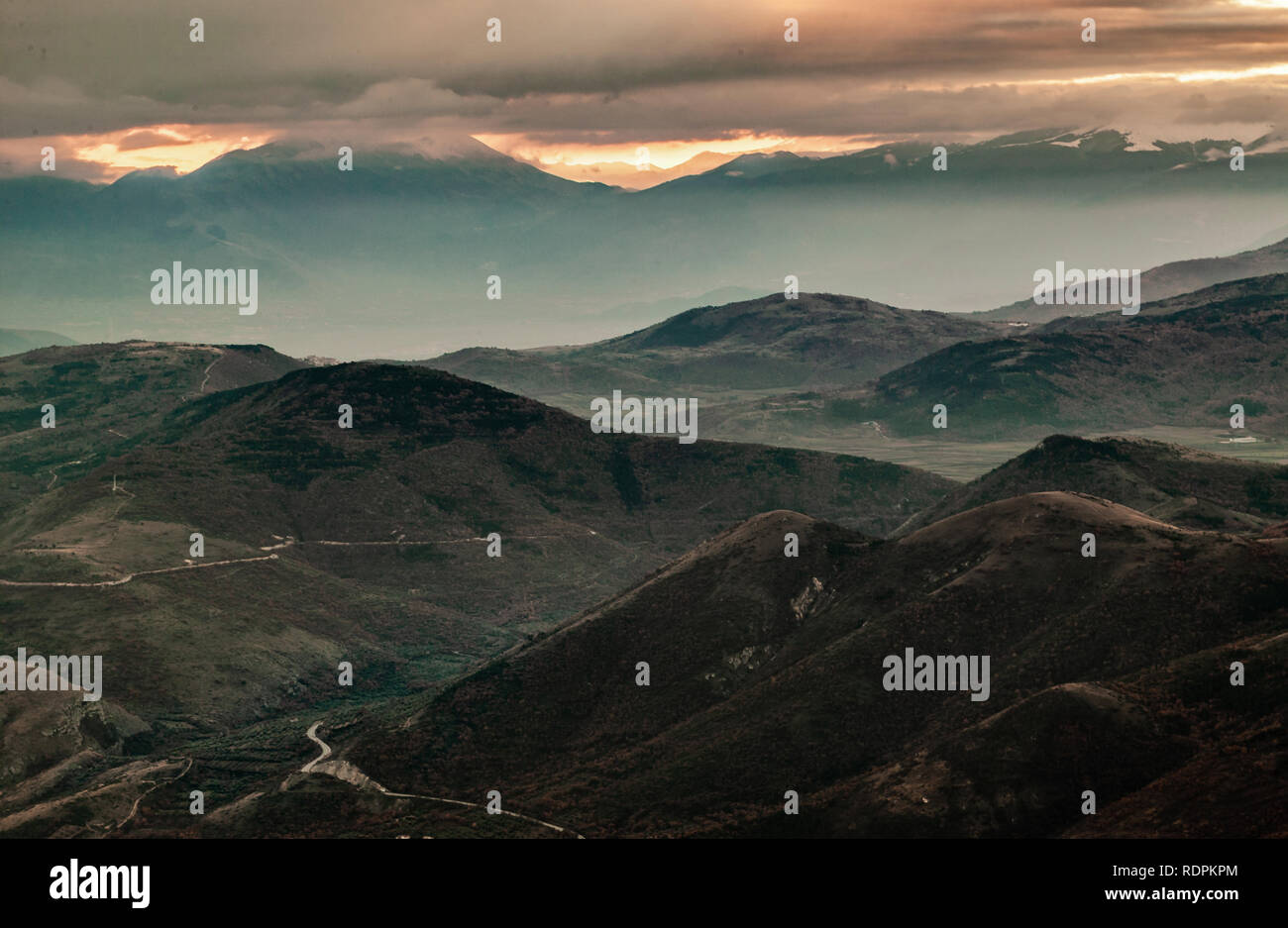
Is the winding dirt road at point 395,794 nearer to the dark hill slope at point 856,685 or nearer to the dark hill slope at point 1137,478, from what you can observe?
the dark hill slope at point 856,685

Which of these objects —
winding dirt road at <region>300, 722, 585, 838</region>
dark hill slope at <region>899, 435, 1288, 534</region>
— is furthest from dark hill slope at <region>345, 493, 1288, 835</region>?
dark hill slope at <region>899, 435, 1288, 534</region>

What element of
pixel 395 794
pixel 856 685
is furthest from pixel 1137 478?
pixel 395 794

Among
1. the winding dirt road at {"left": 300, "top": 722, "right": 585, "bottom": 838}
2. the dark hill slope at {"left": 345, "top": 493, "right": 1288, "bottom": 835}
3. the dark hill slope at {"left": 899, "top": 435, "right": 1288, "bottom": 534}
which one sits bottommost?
the winding dirt road at {"left": 300, "top": 722, "right": 585, "bottom": 838}

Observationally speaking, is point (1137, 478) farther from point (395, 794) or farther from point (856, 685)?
point (395, 794)

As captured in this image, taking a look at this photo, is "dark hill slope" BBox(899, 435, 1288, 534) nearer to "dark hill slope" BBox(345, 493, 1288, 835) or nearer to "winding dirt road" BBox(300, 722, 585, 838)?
"dark hill slope" BBox(345, 493, 1288, 835)

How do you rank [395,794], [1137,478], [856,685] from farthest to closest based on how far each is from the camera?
1. [1137,478]
2. [395,794]
3. [856,685]

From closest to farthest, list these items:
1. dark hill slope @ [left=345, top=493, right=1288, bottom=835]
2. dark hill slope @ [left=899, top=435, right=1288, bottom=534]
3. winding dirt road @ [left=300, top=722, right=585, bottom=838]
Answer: dark hill slope @ [left=345, top=493, right=1288, bottom=835] < winding dirt road @ [left=300, top=722, right=585, bottom=838] < dark hill slope @ [left=899, top=435, right=1288, bottom=534]

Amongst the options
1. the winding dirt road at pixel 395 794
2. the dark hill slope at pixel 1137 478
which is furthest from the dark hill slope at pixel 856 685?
the dark hill slope at pixel 1137 478

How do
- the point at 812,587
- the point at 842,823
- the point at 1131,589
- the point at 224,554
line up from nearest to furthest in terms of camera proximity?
the point at 842,823, the point at 1131,589, the point at 812,587, the point at 224,554
